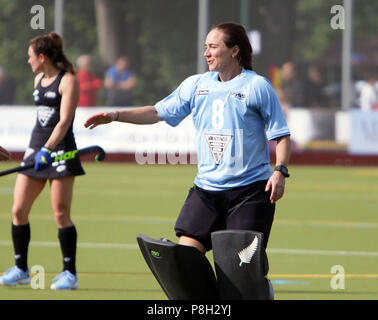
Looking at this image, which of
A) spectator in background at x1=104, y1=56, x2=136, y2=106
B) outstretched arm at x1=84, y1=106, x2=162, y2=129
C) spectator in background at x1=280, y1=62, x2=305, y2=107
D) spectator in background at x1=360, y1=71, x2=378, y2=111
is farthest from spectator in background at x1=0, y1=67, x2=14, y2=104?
outstretched arm at x1=84, y1=106, x2=162, y2=129

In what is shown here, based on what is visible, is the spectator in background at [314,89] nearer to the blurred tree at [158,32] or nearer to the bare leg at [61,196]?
the blurred tree at [158,32]

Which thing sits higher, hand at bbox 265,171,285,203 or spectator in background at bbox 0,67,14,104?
spectator in background at bbox 0,67,14,104

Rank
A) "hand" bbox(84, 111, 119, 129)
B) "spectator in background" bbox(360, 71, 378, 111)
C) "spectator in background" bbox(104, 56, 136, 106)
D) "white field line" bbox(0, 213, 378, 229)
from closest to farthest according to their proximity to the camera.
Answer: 1. "hand" bbox(84, 111, 119, 129)
2. "white field line" bbox(0, 213, 378, 229)
3. "spectator in background" bbox(360, 71, 378, 111)
4. "spectator in background" bbox(104, 56, 136, 106)

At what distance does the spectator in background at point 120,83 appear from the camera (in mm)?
22516

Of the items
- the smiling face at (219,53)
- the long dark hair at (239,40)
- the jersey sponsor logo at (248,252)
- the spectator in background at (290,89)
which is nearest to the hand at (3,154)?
the smiling face at (219,53)

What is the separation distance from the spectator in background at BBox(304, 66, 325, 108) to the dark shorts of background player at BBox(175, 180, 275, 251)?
16122 millimetres

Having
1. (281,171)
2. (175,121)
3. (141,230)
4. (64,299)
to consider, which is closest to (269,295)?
(281,171)

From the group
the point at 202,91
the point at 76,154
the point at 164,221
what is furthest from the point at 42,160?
the point at 164,221

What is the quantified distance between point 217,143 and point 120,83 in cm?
1636

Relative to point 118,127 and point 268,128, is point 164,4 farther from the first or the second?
point 268,128

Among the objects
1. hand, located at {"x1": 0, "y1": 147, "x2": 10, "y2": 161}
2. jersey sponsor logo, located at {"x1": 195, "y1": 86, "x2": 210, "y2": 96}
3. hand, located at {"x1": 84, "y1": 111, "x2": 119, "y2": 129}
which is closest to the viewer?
jersey sponsor logo, located at {"x1": 195, "y1": 86, "x2": 210, "y2": 96}

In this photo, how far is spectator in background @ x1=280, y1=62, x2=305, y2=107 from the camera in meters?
22.3

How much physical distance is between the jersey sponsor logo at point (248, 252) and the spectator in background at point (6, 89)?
16.7m

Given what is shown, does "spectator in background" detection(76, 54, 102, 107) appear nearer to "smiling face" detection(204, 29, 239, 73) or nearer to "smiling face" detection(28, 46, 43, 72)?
"smiling face" detection(28, 46, 43, 72)
